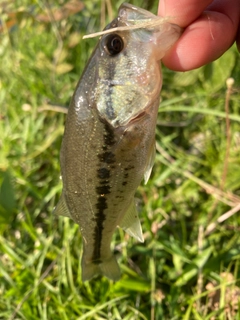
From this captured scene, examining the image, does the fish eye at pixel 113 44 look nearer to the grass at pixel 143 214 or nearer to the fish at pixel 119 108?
the fish at pixel 119 108

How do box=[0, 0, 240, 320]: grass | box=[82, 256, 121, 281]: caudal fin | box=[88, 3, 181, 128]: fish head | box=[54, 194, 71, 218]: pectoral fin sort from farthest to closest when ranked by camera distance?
box=[0, 0, 240, 320]: grass, box=[82, 256, 121, 281]: caudal fin, box=[54, 194, 71, 218]: pectoral fin, box=[88, 3, 181, 128]: fish head

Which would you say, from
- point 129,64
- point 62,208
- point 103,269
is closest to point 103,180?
point 62,208

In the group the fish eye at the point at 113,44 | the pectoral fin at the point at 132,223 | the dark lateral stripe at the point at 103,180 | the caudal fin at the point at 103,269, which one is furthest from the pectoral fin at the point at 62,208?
the fish eye at the point at 113,44

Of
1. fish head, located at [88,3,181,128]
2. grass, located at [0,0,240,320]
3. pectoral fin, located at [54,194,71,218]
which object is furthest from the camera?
grass, located at [0,0,240,320]

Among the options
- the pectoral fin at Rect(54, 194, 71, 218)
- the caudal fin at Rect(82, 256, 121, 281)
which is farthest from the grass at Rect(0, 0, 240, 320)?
A: the pectoral fin at Rect(54, 194, 71, 218)

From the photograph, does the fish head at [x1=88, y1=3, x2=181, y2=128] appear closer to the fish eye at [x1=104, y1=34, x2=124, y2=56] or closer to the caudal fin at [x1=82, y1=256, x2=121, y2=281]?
the fish eye at [x1=104, y1=34, x2=124, y2=56]

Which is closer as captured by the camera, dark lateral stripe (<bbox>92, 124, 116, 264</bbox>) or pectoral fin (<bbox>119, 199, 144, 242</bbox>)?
dark lateral stripe (<bbox>92, 124, 116, 264</bbox>)

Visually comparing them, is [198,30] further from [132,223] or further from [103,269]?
[103,269]
